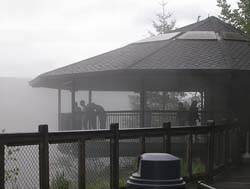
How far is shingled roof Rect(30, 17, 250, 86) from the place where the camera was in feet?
64.6

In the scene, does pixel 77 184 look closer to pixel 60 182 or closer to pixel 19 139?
pixel 60 182

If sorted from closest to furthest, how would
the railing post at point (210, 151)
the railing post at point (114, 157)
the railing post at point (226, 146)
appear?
the railing post at point (114, 157) < the railing post at point (210, 151) < the railing post at point (226, 146)

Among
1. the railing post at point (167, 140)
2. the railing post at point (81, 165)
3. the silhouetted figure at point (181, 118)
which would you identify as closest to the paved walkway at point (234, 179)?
the railing post at point (167, 140)

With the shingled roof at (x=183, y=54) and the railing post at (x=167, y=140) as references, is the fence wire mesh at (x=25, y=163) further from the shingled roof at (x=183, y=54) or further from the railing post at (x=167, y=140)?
the shingled roof at (x=183, y=54)

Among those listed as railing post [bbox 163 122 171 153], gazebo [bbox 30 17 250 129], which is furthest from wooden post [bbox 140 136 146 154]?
gazebo [bbox 30 17 250 129]

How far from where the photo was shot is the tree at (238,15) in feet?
68.2

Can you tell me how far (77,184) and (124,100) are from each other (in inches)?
1387

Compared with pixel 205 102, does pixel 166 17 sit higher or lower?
higher

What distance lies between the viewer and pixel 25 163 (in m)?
7.32

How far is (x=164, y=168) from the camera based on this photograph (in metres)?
4.85

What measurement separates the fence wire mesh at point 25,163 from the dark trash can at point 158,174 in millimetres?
2633

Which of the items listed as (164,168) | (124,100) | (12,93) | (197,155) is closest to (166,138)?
(197,155)

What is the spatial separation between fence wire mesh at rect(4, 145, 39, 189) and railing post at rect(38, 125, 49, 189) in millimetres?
65

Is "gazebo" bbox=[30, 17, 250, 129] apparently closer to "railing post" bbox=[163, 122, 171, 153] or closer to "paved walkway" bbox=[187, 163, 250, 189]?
"paved walkway" bbox=[187, 163, 250, 189]
